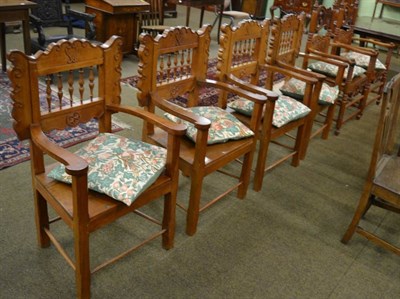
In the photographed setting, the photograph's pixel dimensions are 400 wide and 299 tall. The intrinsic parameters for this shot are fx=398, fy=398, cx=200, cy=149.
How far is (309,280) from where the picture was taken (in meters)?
1.83

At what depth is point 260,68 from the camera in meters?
2.67

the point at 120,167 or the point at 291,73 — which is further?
the point at 291,73

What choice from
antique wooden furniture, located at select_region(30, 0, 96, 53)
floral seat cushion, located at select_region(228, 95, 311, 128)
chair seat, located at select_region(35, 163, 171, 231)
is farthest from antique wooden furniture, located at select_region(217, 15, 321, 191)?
antique wooden furniture, located at select_region(30, 0, 96, 53)

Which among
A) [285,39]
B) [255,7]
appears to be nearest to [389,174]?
[285,39]

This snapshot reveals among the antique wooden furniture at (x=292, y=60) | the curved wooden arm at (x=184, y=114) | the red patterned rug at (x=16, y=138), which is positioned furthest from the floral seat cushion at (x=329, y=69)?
the curved wooden arm at (x=184, y=114)

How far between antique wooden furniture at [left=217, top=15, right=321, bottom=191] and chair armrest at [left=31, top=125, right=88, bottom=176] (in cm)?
119

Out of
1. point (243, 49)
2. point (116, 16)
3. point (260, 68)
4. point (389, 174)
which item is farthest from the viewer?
point (116, 16)

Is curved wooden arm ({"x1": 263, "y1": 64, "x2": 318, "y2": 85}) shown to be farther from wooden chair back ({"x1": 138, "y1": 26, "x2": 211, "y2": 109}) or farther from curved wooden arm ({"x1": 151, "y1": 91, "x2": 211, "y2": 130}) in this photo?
curved wooden arm ({"x1": 151, "y1": 91, "x2": 211, "y2": 130})

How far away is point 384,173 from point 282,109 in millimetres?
711

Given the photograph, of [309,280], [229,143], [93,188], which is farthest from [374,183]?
[93,188]

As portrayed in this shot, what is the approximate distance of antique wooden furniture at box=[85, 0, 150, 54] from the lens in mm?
4242

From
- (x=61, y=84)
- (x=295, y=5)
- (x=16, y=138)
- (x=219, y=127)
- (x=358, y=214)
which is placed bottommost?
(x=16, y=138)

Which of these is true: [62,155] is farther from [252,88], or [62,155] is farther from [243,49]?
[243,49]

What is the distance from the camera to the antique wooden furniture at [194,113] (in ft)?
6.00
